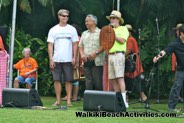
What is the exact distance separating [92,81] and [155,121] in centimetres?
260

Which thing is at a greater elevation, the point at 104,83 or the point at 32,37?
the point at 32,37

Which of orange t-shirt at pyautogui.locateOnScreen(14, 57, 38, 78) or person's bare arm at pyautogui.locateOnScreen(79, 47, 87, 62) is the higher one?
person's bare arm at pyautogui.locateOnScreen(79, 47, 87, 62)

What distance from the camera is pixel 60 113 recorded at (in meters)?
9.52

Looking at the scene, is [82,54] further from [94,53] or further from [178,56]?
[178,56]

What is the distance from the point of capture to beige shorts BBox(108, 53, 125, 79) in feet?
35.1

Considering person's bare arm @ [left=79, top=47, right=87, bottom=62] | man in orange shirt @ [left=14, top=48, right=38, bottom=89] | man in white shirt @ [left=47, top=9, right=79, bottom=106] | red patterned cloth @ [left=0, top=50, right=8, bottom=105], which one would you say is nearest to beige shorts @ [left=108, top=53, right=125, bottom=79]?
person's bare arm @ [left=79, top=47, right=87, bottom=62]

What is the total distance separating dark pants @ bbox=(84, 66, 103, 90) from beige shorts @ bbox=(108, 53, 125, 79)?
23cm

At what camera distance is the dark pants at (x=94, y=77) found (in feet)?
35.8

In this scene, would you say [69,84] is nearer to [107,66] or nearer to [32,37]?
[107,66]

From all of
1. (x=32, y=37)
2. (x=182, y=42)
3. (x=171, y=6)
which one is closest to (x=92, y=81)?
(x=182, y=42)

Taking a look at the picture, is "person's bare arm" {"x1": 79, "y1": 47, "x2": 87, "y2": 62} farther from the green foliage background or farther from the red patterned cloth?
the green foliage background

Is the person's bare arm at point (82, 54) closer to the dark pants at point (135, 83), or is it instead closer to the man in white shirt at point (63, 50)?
the man in white shirt at point (63, 50)

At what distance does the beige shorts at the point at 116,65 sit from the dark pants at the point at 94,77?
23 centimetres

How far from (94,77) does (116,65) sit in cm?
51
